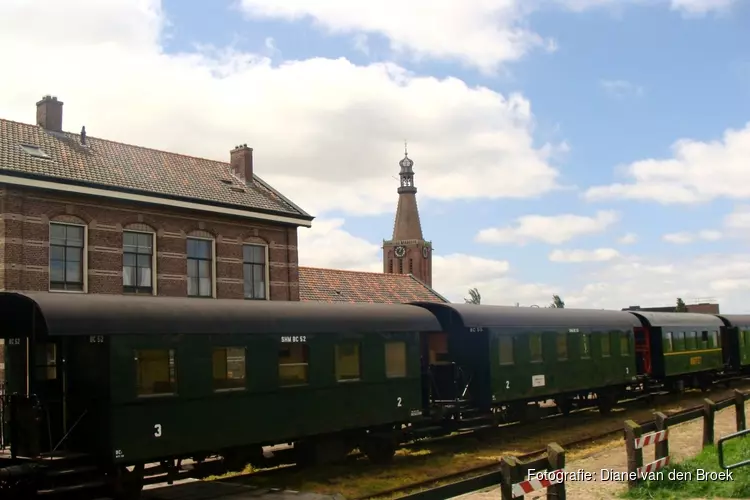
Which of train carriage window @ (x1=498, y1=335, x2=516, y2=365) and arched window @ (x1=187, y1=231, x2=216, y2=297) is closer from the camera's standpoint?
train carriage window @ (x1=498, y1=335, x2=516, y2=365)

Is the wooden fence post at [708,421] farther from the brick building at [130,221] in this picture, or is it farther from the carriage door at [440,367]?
the brick building at [130,221]

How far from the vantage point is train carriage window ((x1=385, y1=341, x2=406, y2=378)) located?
1498 cm

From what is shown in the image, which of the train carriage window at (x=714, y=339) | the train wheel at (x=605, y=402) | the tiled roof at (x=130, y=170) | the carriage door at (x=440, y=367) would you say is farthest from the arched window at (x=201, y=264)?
the train carriage window at (x=714, y=339)

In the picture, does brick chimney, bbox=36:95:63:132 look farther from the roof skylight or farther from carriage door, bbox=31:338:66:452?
carriage door, bbox=31:338:66:452

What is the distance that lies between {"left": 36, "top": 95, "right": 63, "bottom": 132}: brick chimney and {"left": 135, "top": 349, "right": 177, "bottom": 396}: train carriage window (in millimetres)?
18928

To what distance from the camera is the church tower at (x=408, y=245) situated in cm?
8994

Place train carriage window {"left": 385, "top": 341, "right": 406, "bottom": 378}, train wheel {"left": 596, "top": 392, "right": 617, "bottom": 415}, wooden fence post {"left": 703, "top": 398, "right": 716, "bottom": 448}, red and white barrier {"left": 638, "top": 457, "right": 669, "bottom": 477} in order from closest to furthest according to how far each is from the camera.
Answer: red and white barrier {"left": 638, "top": 457, "right": 669, "bottom": 477} → wooden fence post {"left": 703, "top": 398, "right": 716, "bottom": 448} → train carriage window {"left": 385, "top": 341, "right": 406, "bottom": 378} → train wheel {"left": 596, "top": 392, "right": 617, "bottom": 415}

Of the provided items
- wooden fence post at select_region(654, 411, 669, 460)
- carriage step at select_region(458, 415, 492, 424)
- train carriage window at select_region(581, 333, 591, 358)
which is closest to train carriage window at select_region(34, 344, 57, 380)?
carriage step at select_region(458, 415, 492, 424)

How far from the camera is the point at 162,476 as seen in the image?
11438mm

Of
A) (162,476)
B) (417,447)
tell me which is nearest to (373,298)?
(417,447)

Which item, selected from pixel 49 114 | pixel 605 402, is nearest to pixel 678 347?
pixel 605 402

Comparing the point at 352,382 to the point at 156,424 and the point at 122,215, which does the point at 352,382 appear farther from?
the point at 122,215

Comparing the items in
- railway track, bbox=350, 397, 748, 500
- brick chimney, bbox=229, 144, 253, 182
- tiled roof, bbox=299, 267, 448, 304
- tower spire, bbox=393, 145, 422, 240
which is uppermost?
tower spire, bbox=393, 145, 422, 240

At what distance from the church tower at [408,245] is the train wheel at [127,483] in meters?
77.8
